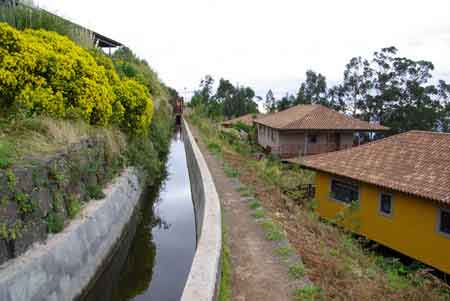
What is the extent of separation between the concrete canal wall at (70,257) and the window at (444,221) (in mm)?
10002

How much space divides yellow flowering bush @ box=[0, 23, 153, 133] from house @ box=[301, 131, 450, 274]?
379 inches

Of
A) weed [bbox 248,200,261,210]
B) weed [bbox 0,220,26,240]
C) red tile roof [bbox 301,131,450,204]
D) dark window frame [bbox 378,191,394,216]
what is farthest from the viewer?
dark window frame [bbox 378,191,394,216]

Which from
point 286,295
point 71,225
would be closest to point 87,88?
point 71,225

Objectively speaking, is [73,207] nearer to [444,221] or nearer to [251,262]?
[251,262]

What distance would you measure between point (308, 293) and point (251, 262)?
3.96 ft

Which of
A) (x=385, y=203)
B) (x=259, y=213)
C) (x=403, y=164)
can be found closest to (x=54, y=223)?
(x=259, y=213)

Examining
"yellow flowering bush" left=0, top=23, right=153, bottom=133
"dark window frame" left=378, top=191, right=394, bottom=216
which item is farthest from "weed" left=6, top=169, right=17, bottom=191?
"dark window frame" left=378, top=191, right=394, bottom=216

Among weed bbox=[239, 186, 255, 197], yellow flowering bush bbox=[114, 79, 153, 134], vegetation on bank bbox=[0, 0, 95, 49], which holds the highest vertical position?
vegetation on bank bbox=[0, 0, 95, 49]

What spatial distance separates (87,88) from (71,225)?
327 cm

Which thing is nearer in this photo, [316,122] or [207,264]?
[207,264]

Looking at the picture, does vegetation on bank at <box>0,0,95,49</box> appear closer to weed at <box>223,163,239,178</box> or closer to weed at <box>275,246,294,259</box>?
weed at <box>223,163,239,178</box>

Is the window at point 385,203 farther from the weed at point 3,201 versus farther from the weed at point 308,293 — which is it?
the weed at point 3,201

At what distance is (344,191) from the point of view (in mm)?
15852

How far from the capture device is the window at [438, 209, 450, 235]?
11.5 metres
